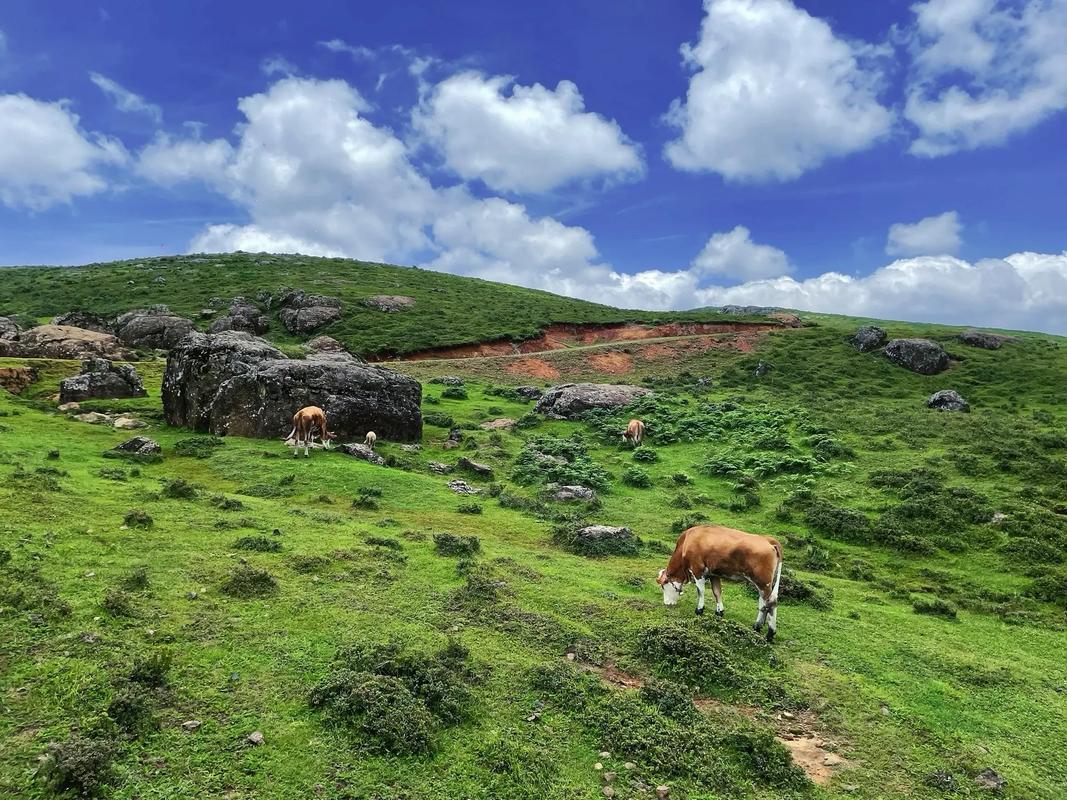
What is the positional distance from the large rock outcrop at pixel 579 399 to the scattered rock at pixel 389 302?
5229cm

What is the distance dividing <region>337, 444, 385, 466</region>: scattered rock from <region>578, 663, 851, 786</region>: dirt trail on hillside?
21.5m

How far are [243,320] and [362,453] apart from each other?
59823mm

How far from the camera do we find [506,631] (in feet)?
44.1

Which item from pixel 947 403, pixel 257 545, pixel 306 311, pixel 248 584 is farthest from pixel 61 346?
pixel 947 403

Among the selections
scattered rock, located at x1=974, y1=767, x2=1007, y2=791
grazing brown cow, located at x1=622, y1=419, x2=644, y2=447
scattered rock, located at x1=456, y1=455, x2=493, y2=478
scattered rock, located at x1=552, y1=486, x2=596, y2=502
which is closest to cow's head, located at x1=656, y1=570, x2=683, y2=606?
scattered rock, located at x1=974, y1=767, x2=1007, y2=791

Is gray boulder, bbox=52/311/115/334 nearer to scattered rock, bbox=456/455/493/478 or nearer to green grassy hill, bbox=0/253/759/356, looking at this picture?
green grassy hill, bbox=0/253/759/356

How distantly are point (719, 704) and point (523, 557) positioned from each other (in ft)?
28.6

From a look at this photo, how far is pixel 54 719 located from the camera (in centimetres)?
859

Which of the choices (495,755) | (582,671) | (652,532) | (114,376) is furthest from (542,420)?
(495,755)

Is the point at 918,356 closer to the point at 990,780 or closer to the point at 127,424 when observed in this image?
the point at 990,780

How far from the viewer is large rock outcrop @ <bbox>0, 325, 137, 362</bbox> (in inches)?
1960

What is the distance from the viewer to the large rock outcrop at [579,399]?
4625 centimetres

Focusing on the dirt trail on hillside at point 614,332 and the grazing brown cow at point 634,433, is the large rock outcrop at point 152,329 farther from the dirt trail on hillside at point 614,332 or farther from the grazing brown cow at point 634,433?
the grazing brown cow at point 634,433

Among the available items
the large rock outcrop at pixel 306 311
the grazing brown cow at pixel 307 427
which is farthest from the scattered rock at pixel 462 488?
the large rock outcrop at pixel 306 311
